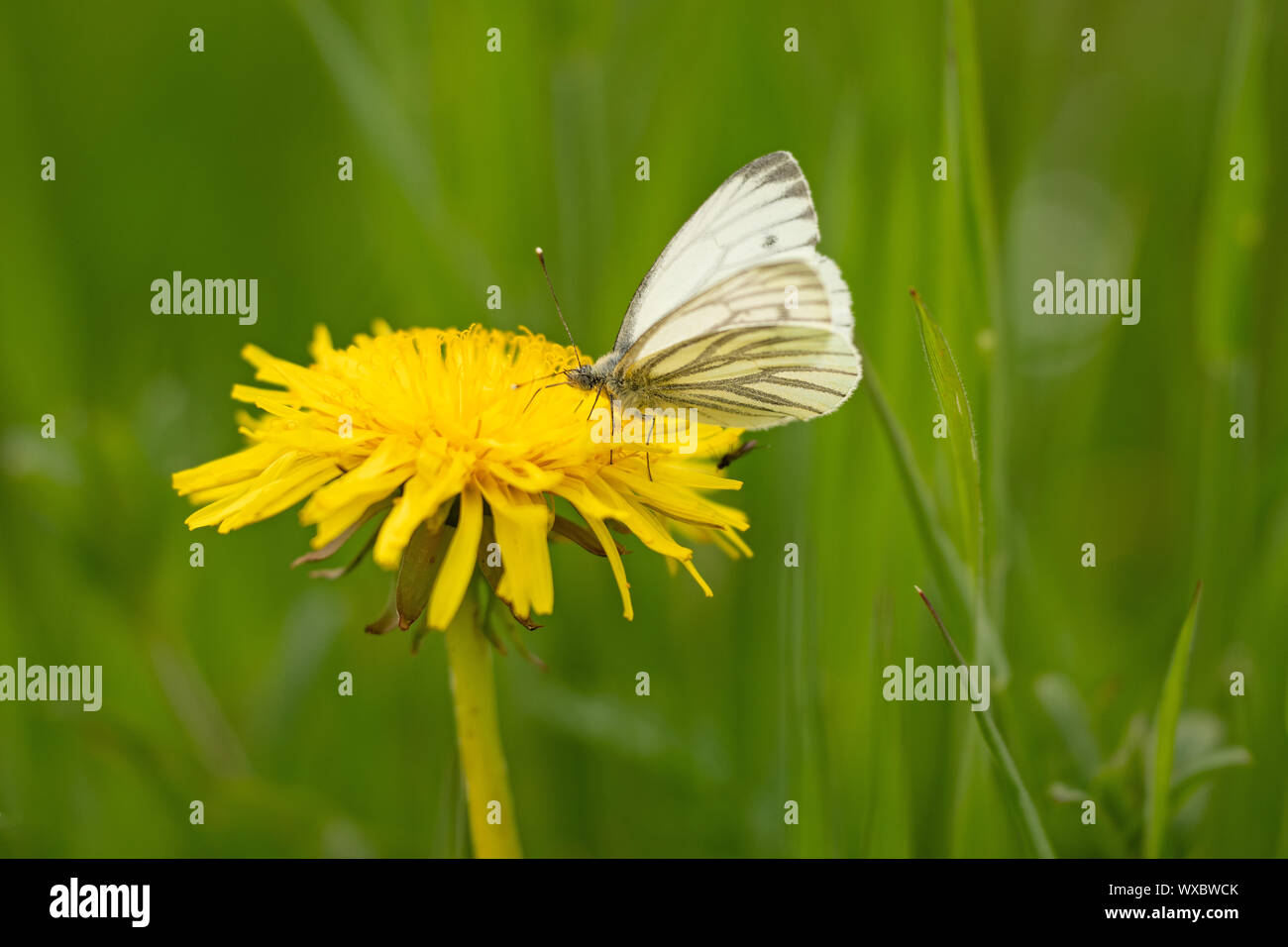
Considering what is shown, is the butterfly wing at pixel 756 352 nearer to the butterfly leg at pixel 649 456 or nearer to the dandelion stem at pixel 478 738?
the butterfly leg at pixel 649 456

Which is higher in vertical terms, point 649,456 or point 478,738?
point 649,456

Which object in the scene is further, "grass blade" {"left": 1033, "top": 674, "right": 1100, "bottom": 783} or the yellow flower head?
"grass blade" {"left": 1033, "top": 674, "right": 1100, "bottom": 783}

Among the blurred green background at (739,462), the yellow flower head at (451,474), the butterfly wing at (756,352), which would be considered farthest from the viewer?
the blurred green background at (739,462)

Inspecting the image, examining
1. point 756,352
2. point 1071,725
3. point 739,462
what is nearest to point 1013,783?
point 1071,725

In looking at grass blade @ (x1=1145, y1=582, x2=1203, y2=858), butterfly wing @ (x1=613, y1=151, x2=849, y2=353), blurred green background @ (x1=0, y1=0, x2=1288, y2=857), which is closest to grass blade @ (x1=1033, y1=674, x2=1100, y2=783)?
blurred green background @ (x1=0, y1=0, x2=1288, y2=857)

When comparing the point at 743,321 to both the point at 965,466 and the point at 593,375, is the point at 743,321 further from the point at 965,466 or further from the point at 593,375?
the point at 965,466

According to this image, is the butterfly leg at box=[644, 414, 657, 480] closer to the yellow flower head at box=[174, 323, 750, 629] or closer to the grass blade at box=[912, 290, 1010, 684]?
the yellow flower head at box=[174, 323, 750, 629]

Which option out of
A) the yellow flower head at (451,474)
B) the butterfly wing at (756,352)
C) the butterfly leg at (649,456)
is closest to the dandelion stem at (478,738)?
the yellow flower head at (451,474)
